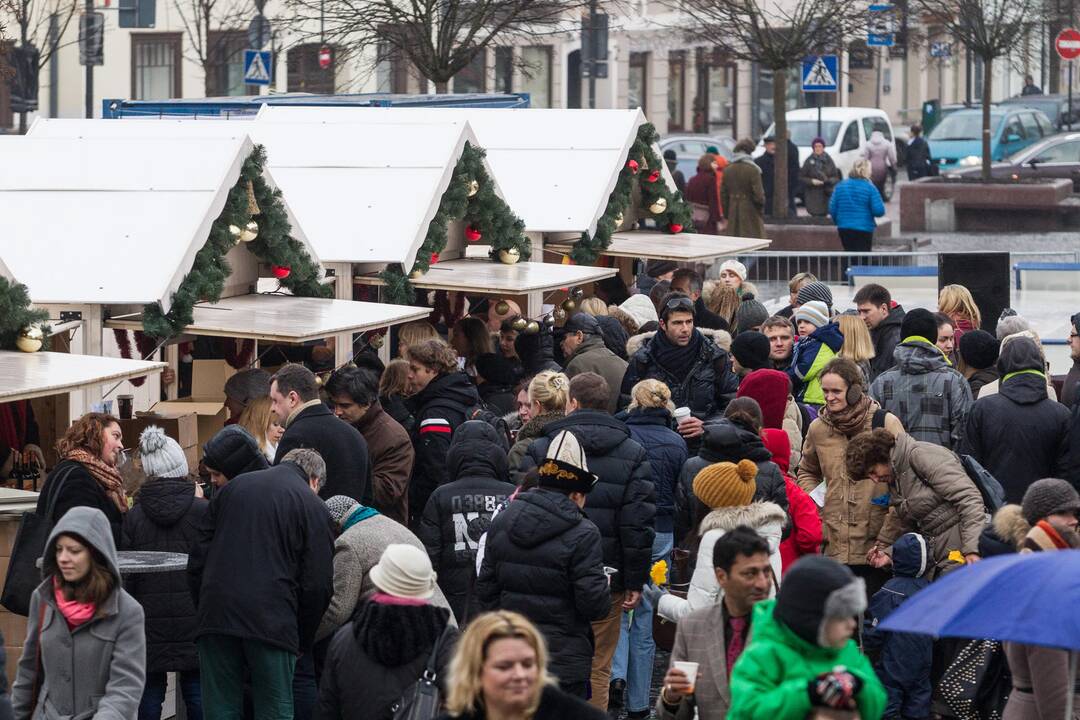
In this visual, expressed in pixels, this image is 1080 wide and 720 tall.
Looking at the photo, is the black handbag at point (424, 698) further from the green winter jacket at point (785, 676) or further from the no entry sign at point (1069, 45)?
the no entry sign at point (1069, 45)

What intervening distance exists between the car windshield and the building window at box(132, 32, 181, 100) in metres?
17.5

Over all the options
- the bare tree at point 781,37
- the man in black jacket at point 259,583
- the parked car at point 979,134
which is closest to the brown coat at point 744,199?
the bare tree at point 781,37

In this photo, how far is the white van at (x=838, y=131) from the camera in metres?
36.9

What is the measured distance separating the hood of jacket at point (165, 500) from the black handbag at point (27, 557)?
0.32 m

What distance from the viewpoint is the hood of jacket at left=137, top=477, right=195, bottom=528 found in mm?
8023

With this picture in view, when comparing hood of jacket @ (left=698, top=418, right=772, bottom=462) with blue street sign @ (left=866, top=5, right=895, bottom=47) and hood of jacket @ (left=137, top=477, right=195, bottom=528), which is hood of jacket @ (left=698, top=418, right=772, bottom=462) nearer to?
hood of jacket @ (left=137, top=477, right=195, bottom=528)

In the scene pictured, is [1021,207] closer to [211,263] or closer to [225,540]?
[211,263]

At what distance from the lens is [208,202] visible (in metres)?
11.0

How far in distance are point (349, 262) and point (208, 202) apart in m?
1.98

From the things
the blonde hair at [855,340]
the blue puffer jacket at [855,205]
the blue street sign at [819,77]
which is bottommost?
the blonde hair at [855,340]

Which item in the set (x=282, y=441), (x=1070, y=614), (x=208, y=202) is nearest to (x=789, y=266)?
(x=208, y=202)

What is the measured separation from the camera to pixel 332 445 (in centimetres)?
891

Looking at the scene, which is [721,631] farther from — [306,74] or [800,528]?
[306,74]

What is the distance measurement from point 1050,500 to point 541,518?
74.0 inches
